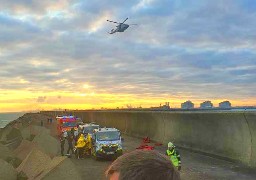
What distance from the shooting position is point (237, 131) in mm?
15289

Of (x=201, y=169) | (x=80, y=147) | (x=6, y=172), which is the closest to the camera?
(x=6, y=172)

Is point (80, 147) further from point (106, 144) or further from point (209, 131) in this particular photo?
point (209, 131)

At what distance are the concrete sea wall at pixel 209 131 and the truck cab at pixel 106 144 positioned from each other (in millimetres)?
3341

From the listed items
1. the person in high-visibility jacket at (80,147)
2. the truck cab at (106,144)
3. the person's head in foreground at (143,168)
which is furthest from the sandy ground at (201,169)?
the person's head in foreground at (143,168)

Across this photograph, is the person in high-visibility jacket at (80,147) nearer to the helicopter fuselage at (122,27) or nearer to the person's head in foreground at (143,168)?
the person's head in foreground at (143,168)

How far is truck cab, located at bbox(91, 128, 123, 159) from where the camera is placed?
804 inches

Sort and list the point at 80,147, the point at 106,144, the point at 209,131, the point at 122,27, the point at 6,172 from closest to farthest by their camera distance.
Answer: the point at 6,172 → the point at 209,131 → the point at 106,144 → the point at 80,147 → the point at 122,27

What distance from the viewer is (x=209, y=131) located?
1797 cm

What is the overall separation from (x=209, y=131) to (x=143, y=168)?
661 inches

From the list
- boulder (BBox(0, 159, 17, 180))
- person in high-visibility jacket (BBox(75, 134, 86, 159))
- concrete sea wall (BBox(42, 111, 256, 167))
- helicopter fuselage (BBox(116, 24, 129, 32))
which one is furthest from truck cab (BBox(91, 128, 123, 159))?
helicopter fuselage (BBox(116, 24, 129, 32))

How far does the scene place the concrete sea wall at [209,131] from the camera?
47.5 feet

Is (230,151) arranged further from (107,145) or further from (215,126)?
(107,145)

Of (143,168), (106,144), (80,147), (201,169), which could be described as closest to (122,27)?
(80,147)

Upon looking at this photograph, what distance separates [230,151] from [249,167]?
5.79 feet
